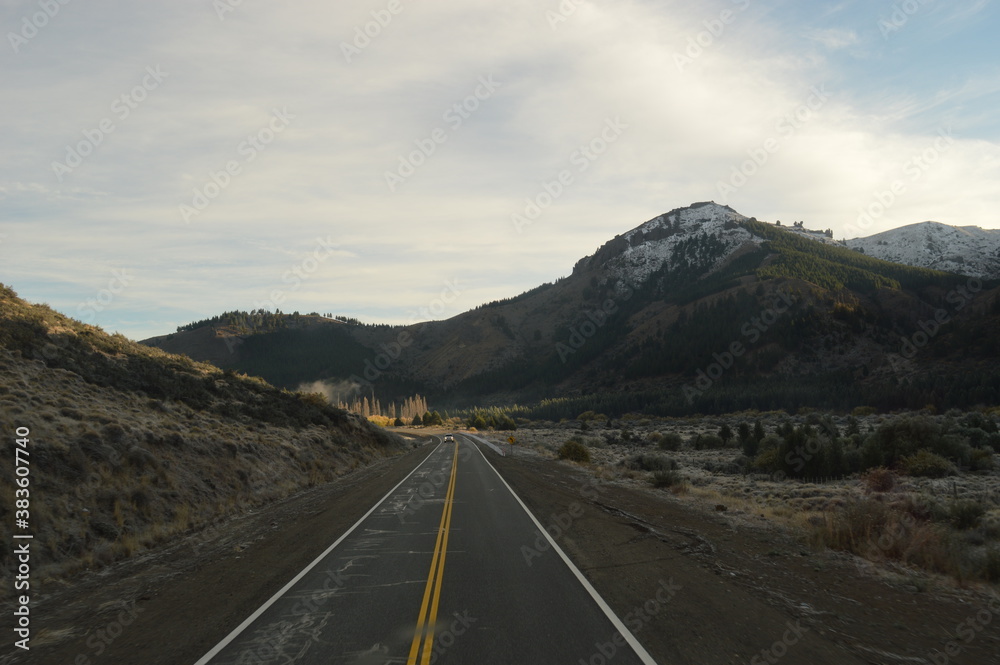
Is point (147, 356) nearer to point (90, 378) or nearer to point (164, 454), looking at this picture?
point (90, 378)

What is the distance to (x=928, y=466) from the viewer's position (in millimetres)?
21984

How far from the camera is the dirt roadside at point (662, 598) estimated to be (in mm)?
6945

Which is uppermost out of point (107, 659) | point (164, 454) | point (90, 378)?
point (90, 378)

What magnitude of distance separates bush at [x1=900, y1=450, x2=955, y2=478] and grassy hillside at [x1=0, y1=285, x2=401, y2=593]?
85.9ft

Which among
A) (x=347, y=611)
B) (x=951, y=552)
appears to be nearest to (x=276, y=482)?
(x=347, y=611)

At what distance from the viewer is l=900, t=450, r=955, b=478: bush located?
71.0ft

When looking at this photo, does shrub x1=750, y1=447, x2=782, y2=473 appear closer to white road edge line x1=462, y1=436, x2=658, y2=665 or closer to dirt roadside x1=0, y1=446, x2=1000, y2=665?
dirt roadside x1=0, y1=446, x2=1000, y2=665

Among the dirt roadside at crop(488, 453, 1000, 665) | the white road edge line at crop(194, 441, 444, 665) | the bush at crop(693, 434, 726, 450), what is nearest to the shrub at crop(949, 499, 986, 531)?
the dirt roadside at crop(488, 453, 1000, 665)

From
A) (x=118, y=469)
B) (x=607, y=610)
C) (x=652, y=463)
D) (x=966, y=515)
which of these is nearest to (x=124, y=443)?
(x=118, y=469)

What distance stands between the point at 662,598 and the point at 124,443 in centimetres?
1624

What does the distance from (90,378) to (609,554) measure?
21.6 m

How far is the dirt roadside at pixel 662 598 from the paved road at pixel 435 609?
0.40 m

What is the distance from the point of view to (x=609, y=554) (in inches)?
462

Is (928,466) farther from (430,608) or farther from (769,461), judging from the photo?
(430,608)
